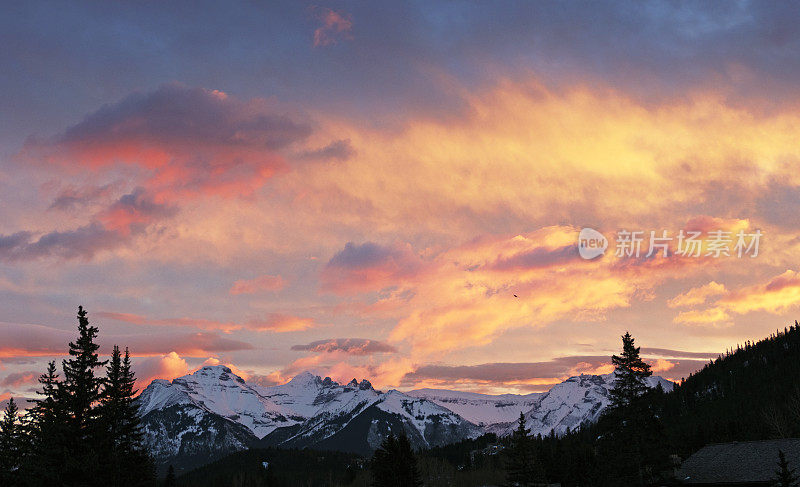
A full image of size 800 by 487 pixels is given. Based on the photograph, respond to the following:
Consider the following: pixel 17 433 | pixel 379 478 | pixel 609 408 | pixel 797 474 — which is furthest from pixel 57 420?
→ pixel 797 474

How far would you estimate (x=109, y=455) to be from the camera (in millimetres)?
52219

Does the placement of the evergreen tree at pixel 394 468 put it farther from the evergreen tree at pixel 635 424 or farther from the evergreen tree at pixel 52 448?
the evergreen tree at pixel 52 448

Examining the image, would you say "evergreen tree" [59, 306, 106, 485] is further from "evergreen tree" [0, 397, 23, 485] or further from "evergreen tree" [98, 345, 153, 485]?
"evergreen tree" [0, 397, 23, 485]

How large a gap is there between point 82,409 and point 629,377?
156 feet

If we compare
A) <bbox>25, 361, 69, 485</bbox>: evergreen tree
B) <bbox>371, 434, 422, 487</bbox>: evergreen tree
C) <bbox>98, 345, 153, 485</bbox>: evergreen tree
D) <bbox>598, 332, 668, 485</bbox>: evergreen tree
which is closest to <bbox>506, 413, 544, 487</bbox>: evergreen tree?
<bbox>371, 434, 422, 487</bbox>: evergreen tree

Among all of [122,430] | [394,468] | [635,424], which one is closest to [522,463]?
[394,468]

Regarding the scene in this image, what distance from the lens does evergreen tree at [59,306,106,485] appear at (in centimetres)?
4847

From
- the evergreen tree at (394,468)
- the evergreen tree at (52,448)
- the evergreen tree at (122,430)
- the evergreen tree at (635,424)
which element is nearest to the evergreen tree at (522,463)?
the evergreen tree at (394,468)

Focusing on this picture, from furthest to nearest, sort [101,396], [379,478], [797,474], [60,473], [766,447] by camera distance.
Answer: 1. [379,478]
2. [766,447]
3. [797,474]
4. [101,396]
5. [60,473]

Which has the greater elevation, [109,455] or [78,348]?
[78,348]

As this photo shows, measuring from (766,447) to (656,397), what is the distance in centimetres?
2782

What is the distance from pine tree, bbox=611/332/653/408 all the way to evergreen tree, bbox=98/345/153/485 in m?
43.6

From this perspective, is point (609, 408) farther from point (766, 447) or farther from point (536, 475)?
point (536, 475)

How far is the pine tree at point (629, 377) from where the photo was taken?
63500 mm
